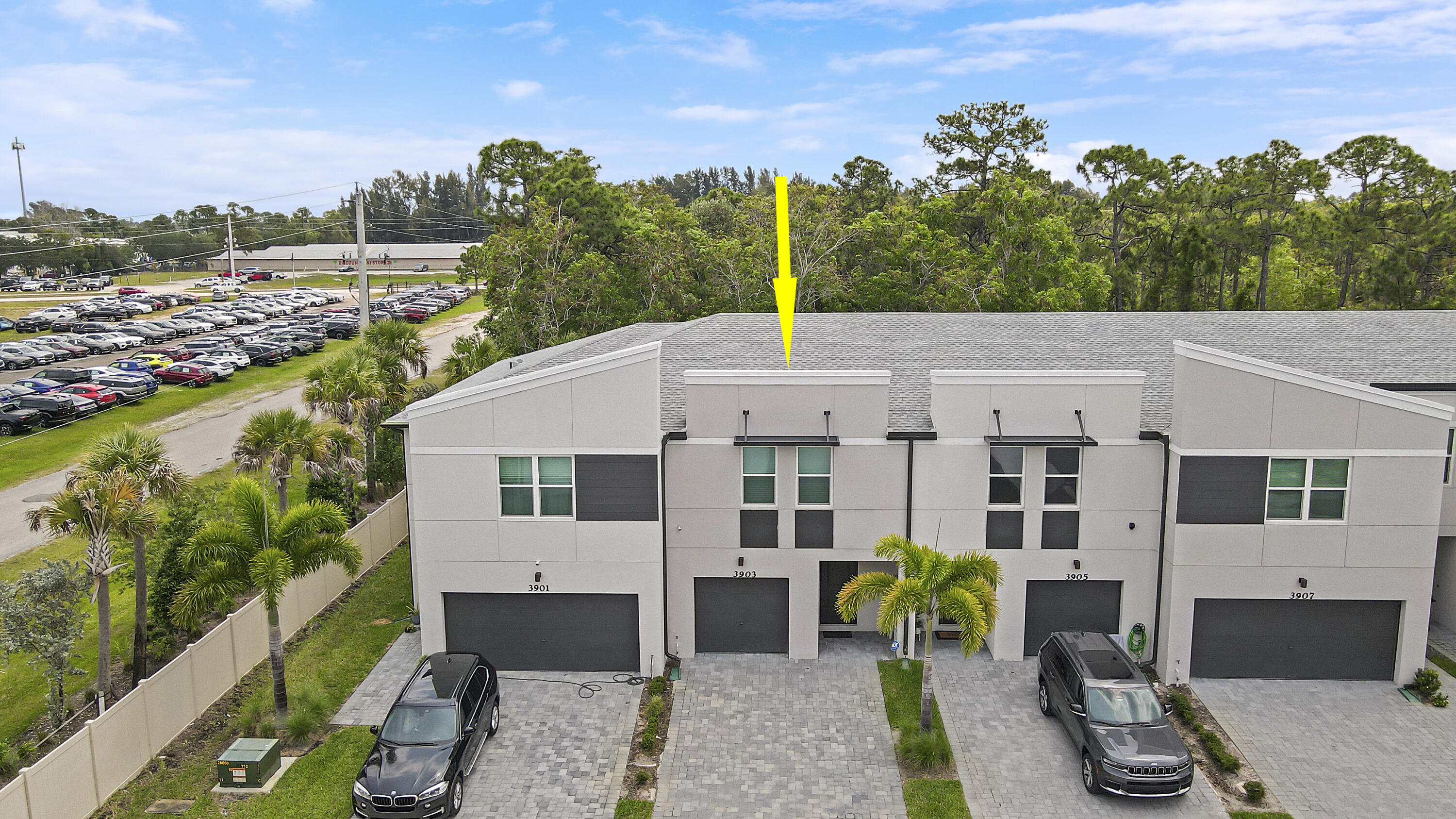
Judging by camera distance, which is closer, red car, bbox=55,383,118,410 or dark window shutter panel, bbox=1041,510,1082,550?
dark window shutter panel, bbox=1041,510,1082,550

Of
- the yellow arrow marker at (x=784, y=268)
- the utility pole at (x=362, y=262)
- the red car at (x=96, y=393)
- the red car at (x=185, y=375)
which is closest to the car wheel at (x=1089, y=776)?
the yellow arrow marker at (x=784, y=268)

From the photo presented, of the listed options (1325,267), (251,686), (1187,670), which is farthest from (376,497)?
(1325,267)

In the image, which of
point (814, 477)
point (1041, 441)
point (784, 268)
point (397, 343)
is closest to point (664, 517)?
point (814, 477)

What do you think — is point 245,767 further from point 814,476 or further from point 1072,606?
point 1072,606

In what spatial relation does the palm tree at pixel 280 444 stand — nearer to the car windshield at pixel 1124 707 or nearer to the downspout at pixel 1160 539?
the car windshield at pixel 1124 707

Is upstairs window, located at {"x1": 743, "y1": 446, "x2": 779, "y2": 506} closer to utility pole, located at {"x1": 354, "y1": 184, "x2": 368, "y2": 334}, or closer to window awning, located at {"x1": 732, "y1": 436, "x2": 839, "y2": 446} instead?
window awning, located at {"x1": 732, "y1": 436, "x2": 839, "y2": 446}

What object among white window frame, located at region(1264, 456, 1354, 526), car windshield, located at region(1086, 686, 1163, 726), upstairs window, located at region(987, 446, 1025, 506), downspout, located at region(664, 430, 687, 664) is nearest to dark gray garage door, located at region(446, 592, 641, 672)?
downspout, located at region(664, 430, 687, 664)
